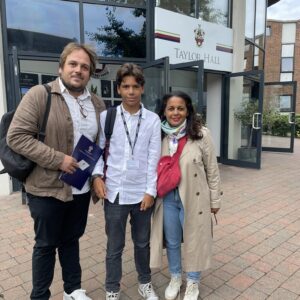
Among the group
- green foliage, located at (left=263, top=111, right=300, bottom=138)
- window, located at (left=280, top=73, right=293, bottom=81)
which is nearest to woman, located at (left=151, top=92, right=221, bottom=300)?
green foliage, located at (left=263, top=111, right=300, bottom=138)

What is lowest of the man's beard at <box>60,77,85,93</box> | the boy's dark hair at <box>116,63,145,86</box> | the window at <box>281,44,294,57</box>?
the man's beard at <box>60,77,85,93</box>

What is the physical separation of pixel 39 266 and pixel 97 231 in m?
1.95

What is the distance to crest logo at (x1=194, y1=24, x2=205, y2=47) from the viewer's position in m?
7.24

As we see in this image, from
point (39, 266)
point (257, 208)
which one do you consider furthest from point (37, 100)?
point (257, 208)

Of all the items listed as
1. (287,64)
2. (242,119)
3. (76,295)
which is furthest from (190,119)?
(287,64)

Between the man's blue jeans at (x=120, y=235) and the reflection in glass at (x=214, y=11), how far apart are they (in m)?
6.26

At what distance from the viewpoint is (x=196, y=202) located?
2.50m

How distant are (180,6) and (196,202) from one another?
5744mm

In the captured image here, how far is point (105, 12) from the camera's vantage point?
6.17 metres

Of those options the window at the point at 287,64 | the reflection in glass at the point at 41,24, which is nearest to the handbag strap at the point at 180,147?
the reflection in glass at the point at 41,24

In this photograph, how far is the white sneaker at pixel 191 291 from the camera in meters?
2.64

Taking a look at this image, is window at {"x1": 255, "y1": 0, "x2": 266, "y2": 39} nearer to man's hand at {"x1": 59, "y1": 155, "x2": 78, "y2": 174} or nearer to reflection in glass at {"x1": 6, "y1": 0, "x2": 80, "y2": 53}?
reflection in glass at {"x1": 6, "y1": 0, "x2": 80, "y2": 53}

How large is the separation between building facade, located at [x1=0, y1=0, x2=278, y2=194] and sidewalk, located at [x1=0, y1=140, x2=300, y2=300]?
1778 millimetres

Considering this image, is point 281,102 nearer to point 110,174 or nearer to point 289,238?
point 289,238
